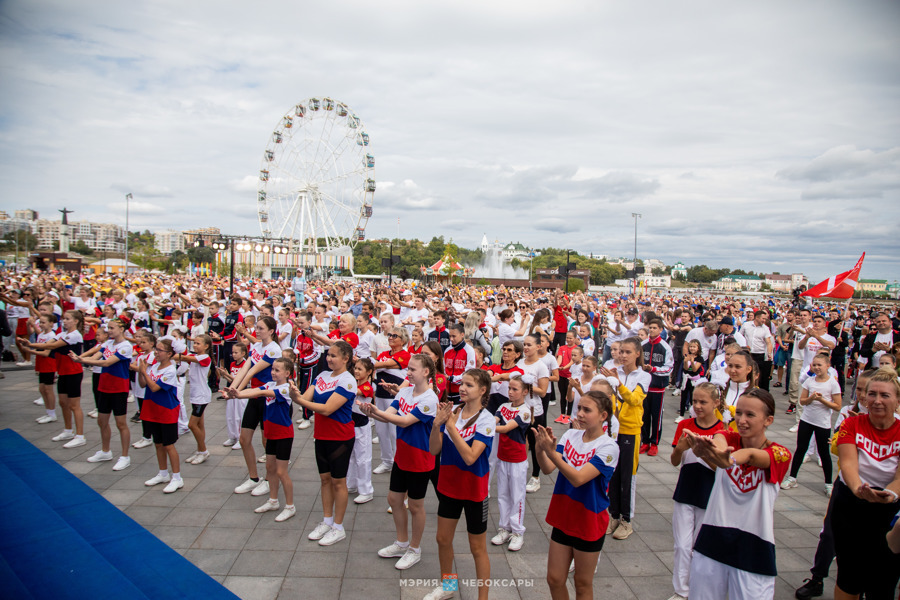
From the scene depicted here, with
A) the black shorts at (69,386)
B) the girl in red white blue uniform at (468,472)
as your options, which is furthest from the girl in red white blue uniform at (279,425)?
the black shorts at (69,386)

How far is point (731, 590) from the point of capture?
2.79m

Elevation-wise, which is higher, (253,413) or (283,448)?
(253,413)

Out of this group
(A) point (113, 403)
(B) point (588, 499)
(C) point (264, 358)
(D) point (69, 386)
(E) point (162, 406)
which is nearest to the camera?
(B) point (588, 499)

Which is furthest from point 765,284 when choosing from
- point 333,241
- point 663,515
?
point 663,515

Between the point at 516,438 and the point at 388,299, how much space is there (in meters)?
8.72

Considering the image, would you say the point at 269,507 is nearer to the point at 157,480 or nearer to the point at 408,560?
the point at 157,480

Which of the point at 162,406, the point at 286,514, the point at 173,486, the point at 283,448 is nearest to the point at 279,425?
the point at 283,448

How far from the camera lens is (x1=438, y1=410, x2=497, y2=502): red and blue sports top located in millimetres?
3551

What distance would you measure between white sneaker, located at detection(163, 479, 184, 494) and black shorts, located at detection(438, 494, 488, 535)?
379 centimetres

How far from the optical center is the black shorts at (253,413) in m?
5.43

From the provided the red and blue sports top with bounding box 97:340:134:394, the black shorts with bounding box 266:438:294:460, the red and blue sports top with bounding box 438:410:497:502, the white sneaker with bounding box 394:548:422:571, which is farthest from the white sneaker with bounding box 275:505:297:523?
the red and blue sports top with bounding box 97:340:134:394

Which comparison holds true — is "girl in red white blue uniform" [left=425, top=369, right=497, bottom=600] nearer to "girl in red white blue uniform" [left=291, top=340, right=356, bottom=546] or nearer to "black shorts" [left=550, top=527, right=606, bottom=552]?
"black shorts" [left=550, top=527, right=606, bottom=552]

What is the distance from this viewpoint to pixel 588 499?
305cm

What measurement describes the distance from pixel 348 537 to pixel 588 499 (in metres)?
2.79
